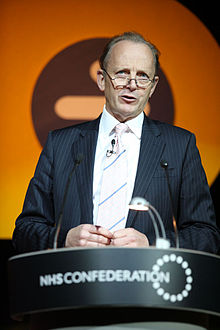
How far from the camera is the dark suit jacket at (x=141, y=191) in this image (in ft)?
8.16

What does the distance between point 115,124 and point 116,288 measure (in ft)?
3.86

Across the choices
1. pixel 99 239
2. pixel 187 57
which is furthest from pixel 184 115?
pixel 99 239

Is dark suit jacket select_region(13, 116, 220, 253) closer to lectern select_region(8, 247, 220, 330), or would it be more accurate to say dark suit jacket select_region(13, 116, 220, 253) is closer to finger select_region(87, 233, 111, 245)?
finger select_region(87, 233, 111, 245)

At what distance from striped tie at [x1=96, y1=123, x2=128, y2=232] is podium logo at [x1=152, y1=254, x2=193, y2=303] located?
0.68 metres

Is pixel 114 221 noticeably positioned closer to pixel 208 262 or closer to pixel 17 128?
pixel 208 262

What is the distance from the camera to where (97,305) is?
1803 millimetres

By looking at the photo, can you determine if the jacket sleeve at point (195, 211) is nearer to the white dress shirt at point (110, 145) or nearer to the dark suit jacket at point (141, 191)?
the dark suit jacket at point (141, 191)

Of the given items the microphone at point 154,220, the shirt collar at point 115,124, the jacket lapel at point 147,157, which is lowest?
the microphone at point 154,220

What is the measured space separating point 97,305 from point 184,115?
2.46 metres

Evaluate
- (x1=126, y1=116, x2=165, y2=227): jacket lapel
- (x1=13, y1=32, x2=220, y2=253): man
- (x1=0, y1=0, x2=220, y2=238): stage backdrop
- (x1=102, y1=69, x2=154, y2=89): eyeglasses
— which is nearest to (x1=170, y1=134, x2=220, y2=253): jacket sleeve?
(x1=13, y1=32, x2=220, y2=253): man

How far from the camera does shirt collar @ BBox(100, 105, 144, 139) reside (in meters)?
2.83

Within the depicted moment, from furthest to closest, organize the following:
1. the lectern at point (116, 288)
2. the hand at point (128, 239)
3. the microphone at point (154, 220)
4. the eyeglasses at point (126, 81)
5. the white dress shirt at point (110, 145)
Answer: the eyeglasses at point (126, 81) → the white dress shirt at point (110, 145) → the hand at point (128, 239) → the microphone at point (154, 220) → the lectern at point (116, 288)

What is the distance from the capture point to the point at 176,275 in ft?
6.16

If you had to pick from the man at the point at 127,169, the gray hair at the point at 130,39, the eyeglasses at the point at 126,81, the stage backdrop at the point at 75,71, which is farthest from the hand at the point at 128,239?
the stage backdrop at the point at 75,71
